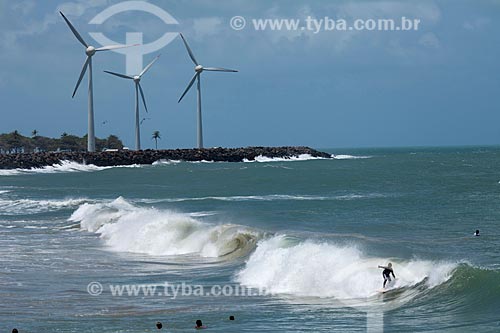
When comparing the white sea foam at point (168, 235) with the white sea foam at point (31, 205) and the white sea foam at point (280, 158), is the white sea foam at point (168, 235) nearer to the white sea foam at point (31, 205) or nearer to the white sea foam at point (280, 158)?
the white sea foam at point (31, 205)

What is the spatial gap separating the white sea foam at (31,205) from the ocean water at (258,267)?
249 mm

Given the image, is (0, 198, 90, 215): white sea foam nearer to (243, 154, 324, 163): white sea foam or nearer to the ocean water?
the ocean water

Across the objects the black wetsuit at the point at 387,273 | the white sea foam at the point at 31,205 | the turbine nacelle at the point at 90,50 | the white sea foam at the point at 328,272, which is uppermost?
the turbine nacelle at the point at 90,50

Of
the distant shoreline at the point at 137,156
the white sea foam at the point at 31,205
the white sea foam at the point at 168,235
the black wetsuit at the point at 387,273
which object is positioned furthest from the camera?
the distant shoreline at the point at 137,156

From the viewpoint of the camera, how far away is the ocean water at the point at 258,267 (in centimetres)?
1738

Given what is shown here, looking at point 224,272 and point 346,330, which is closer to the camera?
point 346,330

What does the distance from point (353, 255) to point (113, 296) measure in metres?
6.81

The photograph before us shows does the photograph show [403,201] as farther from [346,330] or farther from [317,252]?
[346,330]

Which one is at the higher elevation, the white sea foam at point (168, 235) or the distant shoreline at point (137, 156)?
the distant shoreline at point (137, 156)

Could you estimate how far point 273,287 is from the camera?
2145 cm

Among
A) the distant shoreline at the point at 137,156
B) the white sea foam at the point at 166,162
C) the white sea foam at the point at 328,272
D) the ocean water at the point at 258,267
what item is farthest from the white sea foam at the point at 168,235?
the white sea foam at the point at 166,162

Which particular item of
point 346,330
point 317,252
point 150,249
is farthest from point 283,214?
point 346,330

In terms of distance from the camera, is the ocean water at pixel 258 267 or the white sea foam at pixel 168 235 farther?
the white sea foam at pixel 168 235

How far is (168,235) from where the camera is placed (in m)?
32.5
